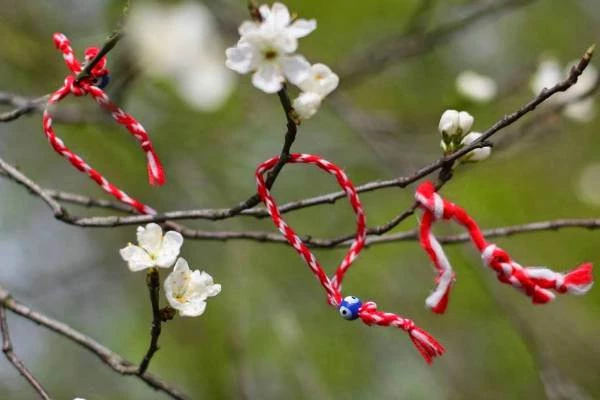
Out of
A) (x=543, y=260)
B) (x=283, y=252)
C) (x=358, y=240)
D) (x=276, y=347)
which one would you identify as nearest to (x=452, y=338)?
(x=543, y=260)

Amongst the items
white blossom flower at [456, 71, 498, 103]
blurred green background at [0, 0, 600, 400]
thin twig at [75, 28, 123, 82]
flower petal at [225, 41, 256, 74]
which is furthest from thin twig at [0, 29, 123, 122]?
white blossom flower at [456, 71, 498, 103]

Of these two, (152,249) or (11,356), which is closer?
(152,249)

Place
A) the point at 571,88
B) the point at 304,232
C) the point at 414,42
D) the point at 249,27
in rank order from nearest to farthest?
1. the point at 249,27
2. the point at 571,88
3. the point at 414,42
4. the point at 304,232

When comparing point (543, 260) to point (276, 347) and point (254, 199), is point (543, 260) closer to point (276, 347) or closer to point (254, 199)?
point (276, 347)

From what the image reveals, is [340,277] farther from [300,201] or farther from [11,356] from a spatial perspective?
[11,356]

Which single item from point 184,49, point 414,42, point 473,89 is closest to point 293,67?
point 473,89

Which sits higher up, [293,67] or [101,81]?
[101,81]

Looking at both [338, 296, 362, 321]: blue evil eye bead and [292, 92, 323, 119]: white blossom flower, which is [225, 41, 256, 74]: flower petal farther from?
[338, 296, 362, 321]: blue evil eye bead

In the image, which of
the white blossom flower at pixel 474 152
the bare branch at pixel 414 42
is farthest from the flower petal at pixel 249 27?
the bare branch at pixel 414 42
